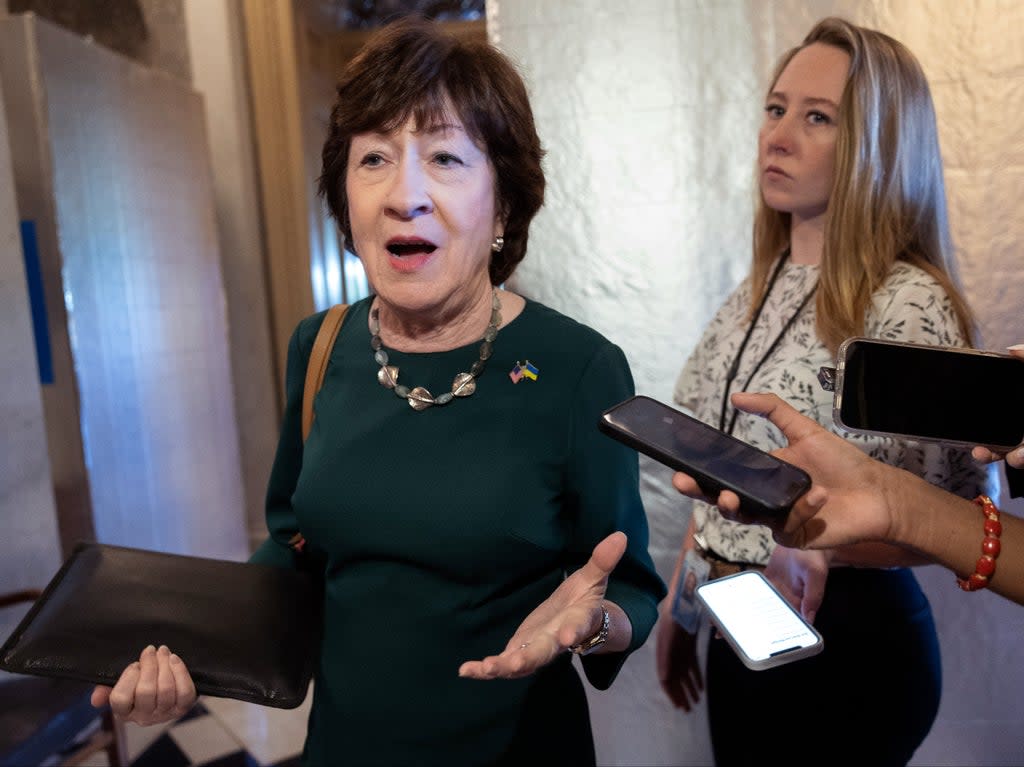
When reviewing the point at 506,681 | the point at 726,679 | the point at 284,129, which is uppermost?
the point at 284,129

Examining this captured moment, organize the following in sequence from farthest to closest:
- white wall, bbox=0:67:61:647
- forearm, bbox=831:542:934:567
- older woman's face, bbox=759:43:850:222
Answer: white wall, bbox=0:67:61:647 → older woman's face, bbox=759:43:850:222 → forearm, bbox=831:542:934:567

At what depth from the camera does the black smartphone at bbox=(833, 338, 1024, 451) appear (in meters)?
0.87

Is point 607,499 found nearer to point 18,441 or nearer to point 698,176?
point 698,176

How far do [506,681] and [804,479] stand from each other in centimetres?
45

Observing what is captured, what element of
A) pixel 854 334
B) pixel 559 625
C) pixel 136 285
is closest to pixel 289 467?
pixel 559 625

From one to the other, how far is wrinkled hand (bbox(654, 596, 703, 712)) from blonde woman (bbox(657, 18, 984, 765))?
0.97 ft

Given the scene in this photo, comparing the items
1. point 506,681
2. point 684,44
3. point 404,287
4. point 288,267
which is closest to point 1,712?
point 506,681

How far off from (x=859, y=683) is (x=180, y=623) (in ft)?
3.10

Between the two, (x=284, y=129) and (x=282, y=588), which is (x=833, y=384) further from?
(x=284, y=129)

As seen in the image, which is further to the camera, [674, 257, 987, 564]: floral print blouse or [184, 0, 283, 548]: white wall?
[184, 0, 283, 548]: white wall

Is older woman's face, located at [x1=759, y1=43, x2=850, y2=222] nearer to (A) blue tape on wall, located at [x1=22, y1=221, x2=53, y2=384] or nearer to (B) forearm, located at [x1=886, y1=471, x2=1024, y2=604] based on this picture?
(B) forearm, located at [x1=886, y1=471, x2=1024, y2=604]

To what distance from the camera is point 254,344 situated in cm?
384

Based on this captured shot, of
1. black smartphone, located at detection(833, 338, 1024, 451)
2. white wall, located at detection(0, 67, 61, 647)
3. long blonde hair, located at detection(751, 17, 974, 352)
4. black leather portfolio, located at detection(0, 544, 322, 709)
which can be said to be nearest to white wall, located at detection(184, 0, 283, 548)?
white wall, located at detection(0, 67, 61, 647)

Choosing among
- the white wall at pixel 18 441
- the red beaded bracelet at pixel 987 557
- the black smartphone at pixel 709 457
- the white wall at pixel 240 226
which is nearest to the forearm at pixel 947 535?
the red beaded bracelet at pixel 987 557
